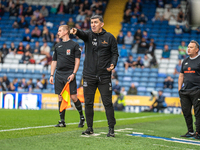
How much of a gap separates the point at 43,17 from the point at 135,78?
8718 millimetres

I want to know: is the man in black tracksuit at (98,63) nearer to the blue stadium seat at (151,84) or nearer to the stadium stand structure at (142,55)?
the stadium stand structure at (142,55)

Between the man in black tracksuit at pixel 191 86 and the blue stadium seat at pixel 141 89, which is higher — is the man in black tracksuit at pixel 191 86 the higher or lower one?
the higher one

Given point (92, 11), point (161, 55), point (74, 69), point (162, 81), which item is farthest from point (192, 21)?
point (92, 11)

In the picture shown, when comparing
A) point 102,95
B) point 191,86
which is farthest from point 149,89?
point 102,95

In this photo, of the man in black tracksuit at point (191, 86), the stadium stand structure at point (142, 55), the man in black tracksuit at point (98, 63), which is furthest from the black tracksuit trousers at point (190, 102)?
the stadium stand structure at point (142, 55)

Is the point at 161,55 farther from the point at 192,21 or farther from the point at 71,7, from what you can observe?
the point at 192,21

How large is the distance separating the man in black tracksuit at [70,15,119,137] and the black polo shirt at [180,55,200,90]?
5.51 ft

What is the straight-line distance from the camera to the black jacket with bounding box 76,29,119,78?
16.8ft

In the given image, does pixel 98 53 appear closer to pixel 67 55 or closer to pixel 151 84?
pixel 67 55

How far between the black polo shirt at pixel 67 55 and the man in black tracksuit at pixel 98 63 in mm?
1203

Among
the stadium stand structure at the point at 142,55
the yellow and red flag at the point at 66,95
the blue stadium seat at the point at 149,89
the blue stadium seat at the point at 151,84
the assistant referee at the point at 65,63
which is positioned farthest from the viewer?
the stadium stand structure at the point at 142,55

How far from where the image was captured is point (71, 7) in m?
22.9

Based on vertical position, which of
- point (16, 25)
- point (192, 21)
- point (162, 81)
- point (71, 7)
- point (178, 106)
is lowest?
point (178, 106)

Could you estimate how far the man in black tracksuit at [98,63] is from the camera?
16.7 ft
